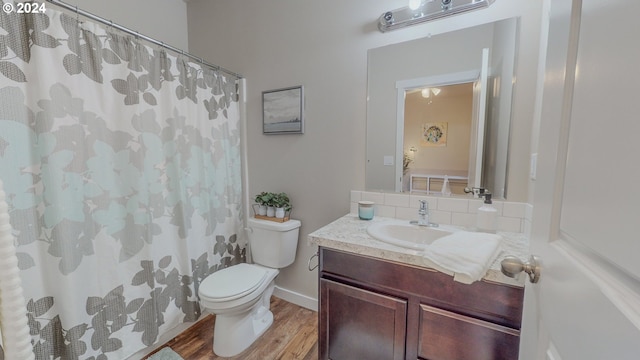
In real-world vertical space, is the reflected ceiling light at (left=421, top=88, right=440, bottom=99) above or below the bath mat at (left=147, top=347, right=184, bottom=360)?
above

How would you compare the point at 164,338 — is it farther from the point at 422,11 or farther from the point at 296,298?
the point at 422,11

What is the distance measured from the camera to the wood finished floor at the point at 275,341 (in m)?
1.57

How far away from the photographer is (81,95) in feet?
4.06

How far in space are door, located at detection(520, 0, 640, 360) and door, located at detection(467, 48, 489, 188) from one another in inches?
33.6

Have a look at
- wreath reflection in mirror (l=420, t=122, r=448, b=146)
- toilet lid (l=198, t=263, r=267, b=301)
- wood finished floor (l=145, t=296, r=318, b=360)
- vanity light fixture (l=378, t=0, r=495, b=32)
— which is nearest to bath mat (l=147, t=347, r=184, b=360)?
wood finished floor (l=145, t=296, r=318, b=360)

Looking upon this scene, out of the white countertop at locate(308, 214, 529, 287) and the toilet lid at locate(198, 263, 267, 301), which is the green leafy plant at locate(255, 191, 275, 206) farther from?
the white countertop at locate(308, 214, 529, 287)

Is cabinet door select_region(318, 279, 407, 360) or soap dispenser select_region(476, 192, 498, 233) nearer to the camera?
cabinet door select_region(318, 279, 407, 360)

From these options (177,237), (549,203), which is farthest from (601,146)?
(177,237)

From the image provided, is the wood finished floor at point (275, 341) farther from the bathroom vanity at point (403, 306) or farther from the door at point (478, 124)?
the door at point (478, 124)

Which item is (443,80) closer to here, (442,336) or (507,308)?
(507,308)

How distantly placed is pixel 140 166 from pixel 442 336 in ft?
5.68

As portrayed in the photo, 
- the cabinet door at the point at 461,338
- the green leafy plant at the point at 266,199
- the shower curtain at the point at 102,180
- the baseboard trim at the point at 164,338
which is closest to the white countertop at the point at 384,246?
the cabinet door at the point at 461,338

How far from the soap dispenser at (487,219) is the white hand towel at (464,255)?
0.72 feet

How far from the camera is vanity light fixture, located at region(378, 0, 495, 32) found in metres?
1.33
